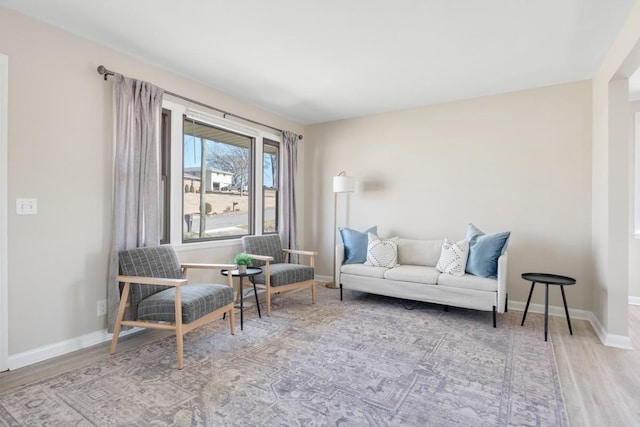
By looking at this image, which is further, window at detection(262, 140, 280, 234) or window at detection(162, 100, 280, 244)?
window at detection(262, 140, 280, 234)

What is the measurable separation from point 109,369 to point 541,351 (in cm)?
333

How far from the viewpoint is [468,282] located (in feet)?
11.1

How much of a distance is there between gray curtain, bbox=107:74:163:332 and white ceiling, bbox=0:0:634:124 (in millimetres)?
421

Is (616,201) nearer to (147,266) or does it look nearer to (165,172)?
(147,266)

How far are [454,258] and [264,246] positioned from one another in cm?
229

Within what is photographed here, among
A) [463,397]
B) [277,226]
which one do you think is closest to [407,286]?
[463,397]

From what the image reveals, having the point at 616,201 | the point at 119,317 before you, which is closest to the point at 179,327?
the point at 119,317

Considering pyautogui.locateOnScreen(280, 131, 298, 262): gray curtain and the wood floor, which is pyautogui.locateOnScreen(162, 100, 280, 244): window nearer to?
pyautogui.locateOnScreen(280, 131, 298, 262): gray curtain

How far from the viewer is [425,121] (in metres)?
4.46

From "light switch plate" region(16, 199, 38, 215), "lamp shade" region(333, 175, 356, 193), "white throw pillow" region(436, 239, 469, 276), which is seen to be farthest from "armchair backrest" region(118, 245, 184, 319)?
"white throw pillow" region(436, 239, 469, 276)

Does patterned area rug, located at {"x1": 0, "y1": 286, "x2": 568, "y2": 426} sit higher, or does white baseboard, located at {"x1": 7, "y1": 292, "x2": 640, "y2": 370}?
white baseboard, located at {"x1": 7, "y1": 292, "x2": 640, "y2": 370}

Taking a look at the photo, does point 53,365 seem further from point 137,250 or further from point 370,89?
point 370,89

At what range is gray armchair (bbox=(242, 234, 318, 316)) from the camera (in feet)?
11.9

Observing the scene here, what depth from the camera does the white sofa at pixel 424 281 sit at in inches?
129
